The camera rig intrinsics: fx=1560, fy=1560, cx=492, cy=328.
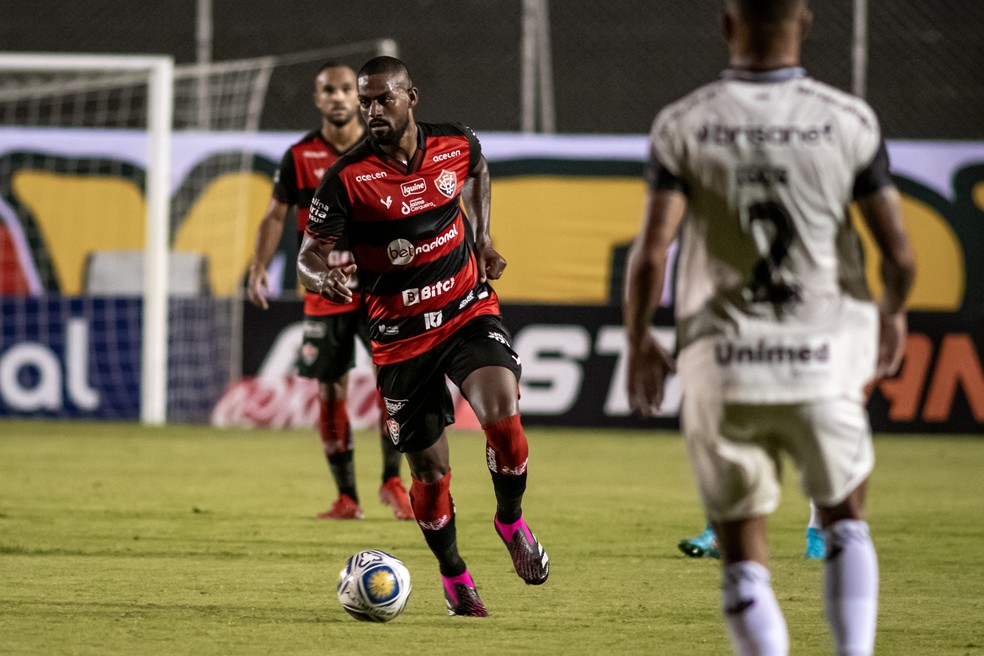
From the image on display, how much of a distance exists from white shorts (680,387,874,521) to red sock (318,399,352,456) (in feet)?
17.1

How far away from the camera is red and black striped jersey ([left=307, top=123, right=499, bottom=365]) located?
6035mm

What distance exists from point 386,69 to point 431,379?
1.21m

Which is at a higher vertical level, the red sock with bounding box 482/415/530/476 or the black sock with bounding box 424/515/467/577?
the red sock with bounding box 482/415/530/476

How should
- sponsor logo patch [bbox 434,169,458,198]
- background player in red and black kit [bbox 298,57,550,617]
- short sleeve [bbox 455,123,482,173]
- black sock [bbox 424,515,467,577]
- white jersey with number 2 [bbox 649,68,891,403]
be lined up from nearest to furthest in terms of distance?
white jersey with number 2 [bbox 649,68,891,403]
black sock [bbox 424,515,467,577]
background player in red and black kit [bbox 298,57,550,617]
sponsor logo patch [bbox 434,169,458,198]
short sleeve [bbox 455,123,482,173]

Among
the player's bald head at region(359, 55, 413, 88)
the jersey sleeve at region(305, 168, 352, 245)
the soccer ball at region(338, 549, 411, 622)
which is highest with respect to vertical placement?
the player's bald head at region(359, 55, 413, 88)

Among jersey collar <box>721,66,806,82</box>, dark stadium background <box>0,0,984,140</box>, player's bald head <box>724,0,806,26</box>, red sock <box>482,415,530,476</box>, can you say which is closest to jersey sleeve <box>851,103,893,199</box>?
jersey collar <box>721,66,806,82</box>

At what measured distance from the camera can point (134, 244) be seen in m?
16.0

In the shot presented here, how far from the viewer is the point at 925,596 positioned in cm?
629

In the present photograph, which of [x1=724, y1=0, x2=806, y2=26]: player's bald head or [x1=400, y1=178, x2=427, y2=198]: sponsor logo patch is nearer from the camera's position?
[x1=724, y1=0, x2=806, y2=26]: player's bald head

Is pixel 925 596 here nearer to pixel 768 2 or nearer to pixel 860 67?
pixel 768 2

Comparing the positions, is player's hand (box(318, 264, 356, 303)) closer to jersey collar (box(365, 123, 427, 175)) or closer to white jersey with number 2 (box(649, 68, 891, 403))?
jersey collar (box(365, 123, 427, 175))

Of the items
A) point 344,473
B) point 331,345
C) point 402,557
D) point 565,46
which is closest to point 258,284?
point 331,345

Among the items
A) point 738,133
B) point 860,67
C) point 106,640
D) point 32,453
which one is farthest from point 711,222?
point 860,67

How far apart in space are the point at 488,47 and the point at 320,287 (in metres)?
10.3
